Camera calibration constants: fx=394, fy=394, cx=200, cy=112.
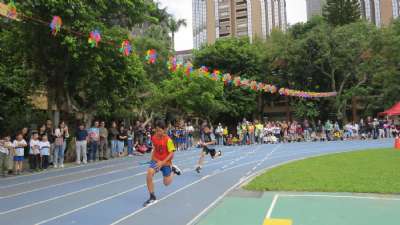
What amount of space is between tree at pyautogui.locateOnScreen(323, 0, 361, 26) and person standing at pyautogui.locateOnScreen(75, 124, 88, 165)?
3652 cm

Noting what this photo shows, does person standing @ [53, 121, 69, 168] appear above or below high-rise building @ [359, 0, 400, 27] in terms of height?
below

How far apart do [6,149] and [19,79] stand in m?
6.49

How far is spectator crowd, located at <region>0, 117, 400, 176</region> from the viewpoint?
14828mm

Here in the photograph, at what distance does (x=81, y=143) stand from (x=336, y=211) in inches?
492

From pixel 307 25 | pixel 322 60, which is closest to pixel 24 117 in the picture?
pixel 322 60

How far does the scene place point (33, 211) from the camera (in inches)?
301

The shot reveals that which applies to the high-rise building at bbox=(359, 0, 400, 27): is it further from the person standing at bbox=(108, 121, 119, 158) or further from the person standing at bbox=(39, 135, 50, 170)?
the person standing at bbox=(39, 135, 50, 170)

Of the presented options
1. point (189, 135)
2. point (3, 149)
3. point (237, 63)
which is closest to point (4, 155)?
point (3, 149)

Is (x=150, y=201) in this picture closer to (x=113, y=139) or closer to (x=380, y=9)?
(x=113, y=139)

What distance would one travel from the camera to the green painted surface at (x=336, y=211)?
6.39 m

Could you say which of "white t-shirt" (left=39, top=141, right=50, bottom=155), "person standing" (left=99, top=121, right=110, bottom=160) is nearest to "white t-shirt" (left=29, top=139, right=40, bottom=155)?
"white t-shirt" (left=39, top=141, right=50, bottom=155)

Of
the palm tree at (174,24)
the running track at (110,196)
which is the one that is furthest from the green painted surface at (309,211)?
the palm tree at (174,24)

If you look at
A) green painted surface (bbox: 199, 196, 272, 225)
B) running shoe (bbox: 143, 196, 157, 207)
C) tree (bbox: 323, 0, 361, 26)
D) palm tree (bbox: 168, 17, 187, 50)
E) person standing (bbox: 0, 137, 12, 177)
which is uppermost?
tree (bbox: 323, 0, 361, 26)

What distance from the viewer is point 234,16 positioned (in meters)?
80.2
